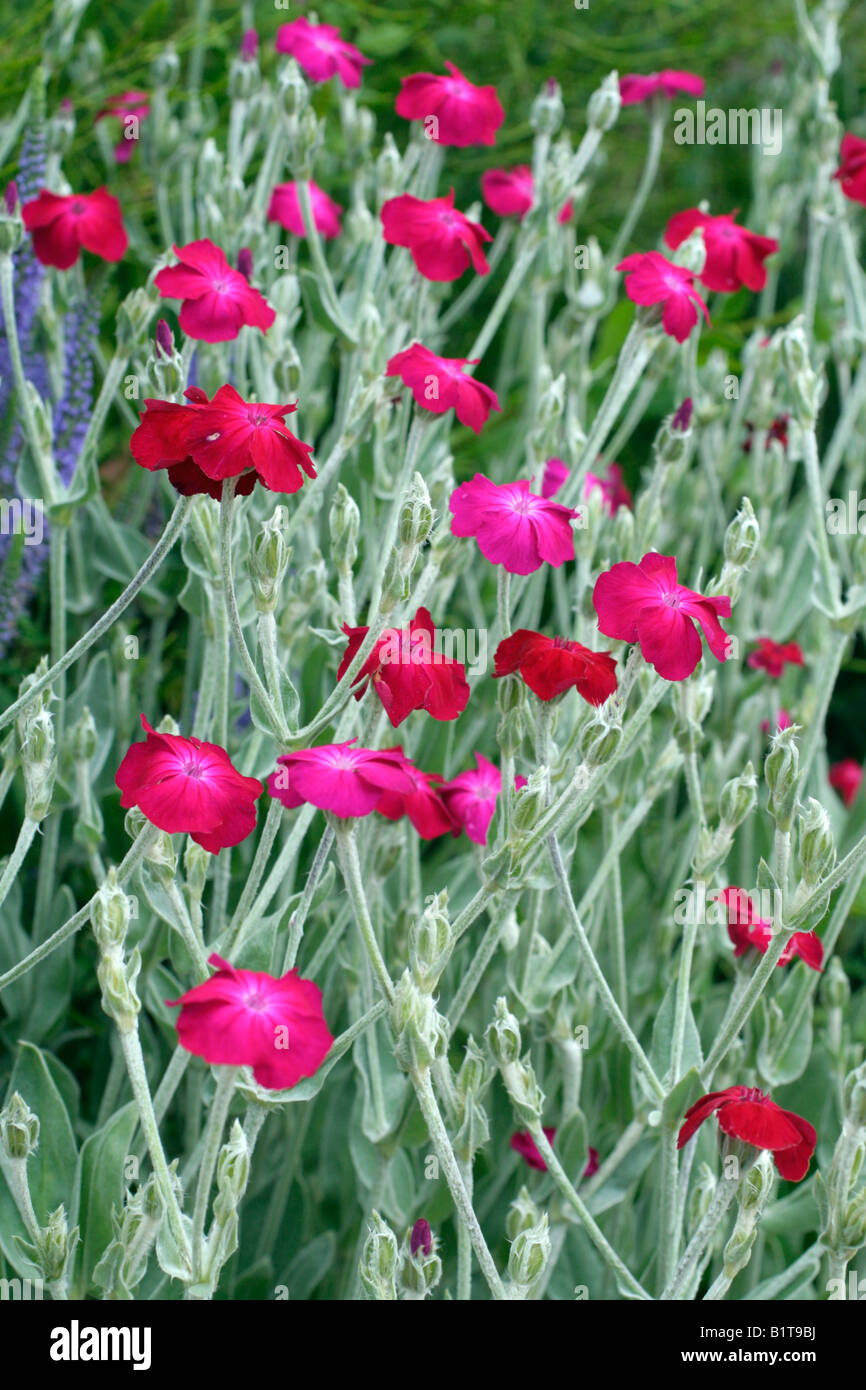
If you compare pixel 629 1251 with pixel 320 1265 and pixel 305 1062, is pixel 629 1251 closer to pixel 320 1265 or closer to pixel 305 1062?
pixel 320 1265

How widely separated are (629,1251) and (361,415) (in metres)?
0.68

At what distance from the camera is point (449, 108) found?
1153 mm

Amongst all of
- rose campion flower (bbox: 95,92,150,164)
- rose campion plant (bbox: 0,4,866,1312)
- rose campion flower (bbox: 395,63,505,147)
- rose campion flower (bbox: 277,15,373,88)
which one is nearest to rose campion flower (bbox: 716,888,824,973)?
rose campion plant (bbox: 0,4,866,1312)

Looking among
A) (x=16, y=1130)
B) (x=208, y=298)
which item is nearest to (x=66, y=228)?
(x=208, y=298)

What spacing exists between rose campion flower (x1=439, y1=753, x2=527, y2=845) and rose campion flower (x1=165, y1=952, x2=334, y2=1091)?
249mm

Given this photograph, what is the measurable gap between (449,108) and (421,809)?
2.19ft

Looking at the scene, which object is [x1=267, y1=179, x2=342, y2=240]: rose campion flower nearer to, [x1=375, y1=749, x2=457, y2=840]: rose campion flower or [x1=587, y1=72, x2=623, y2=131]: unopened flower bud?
[x1=587, y1=72, x2=623, y2=131]: unopened flower bud

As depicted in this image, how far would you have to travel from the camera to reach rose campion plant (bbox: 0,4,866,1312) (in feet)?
2.42

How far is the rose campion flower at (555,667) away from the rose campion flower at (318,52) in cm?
72

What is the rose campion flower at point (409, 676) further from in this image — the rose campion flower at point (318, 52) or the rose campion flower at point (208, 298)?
the rose campion flower at point (318, 52)

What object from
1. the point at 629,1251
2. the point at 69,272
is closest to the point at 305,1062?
the point at 629,1251

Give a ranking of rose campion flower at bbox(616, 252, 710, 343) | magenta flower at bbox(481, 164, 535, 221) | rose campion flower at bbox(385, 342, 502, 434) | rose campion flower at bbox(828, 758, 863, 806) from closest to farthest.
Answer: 1. rose campion flower at bbox(385, 342, 502, 434)
2. rose campion flower at bbox(616, 252, 710, 343)
3. magenta flower at bbox(481, 164, 535, 221)
4. rose campion flower at bbox(828, 758, 863, 806)

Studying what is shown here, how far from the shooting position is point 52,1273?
759 millimetres

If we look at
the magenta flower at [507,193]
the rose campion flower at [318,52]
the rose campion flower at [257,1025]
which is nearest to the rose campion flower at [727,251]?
the magenta flower at [507,193]
